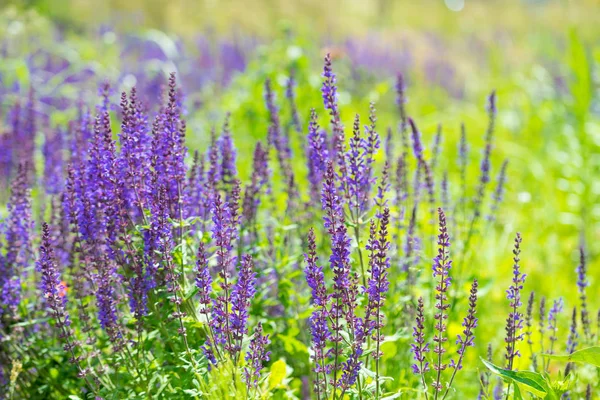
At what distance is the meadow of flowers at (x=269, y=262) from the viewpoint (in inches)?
100

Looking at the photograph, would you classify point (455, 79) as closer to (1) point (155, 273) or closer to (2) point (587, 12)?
(2) point (587, 12)

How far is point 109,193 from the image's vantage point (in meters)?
2.83

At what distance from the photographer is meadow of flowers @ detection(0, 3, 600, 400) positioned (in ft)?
8.36

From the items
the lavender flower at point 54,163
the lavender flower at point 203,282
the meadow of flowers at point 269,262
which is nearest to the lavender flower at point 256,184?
the meadow of flowers at point 269,262

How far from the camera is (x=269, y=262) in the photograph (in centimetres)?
367

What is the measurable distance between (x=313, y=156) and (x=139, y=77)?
6355 mm

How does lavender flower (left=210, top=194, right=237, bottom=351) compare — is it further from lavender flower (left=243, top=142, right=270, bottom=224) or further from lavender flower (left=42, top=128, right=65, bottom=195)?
lavender flower (left=42, top=128, right=65, bottom=195)

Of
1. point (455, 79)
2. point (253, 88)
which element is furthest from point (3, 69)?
point (455, 79)

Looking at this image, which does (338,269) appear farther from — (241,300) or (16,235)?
(16,235)

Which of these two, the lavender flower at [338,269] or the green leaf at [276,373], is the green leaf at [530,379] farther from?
the green leaf at [276,373]

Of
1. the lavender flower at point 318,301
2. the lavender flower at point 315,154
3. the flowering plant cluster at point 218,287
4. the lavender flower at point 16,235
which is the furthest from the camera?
the lavender flower at point 16,235

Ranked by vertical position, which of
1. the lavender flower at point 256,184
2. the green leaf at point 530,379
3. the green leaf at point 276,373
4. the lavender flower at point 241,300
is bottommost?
the green leaf at point 276,373

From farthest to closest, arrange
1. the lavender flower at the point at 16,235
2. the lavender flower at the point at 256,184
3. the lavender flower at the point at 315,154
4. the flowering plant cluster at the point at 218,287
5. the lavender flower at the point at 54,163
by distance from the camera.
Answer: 1. the lavender flower at the point at 54,163
2. the lavender flower at the point at 256,184
3. the lavender flower at the point at 16,235
4. the lavender flower at the point at 315,154
5. the flowering plant cluster at the point at 218,287

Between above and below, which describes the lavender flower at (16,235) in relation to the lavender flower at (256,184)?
below
